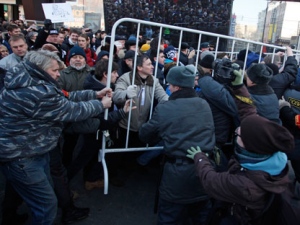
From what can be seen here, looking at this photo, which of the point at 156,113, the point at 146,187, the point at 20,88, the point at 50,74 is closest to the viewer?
the point at 20,88

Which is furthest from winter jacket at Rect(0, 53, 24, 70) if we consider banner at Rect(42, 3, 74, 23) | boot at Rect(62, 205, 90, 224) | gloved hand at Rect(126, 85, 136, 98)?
banner at Rect(42, 3, 74, 23)

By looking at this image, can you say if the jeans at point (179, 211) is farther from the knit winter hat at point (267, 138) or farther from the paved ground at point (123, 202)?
the knit winter hat at point (267, 138)

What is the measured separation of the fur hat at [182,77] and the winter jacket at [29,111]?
2.75 feet

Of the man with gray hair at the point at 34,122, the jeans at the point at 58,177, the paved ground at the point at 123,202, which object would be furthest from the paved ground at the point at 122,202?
the man with gray hair at the point at 34,122

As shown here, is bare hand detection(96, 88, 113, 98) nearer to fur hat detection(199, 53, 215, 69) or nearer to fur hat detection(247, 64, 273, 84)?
fur hat detection(199, 53, 215, 69)

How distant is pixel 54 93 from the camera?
6.63ft

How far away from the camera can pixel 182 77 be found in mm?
2307

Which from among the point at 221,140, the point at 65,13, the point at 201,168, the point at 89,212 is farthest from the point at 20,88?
the point at 65,13

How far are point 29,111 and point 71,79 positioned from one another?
1.60 metres

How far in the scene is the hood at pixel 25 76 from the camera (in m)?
1.94

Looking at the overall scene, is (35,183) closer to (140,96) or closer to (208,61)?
(140,96)

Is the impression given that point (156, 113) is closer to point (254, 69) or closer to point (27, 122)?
point (27, 122)

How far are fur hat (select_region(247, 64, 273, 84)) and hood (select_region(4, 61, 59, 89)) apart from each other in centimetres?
197

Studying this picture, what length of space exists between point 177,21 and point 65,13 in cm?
720
